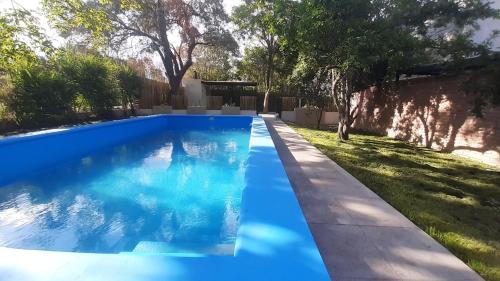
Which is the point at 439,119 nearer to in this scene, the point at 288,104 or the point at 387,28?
the point at 387,28

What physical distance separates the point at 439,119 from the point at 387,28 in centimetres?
333

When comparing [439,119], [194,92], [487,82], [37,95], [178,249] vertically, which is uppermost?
[194,92]

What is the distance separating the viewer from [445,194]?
4000 millimetres

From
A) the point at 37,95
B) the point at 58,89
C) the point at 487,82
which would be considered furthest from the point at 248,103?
the point at 487,82

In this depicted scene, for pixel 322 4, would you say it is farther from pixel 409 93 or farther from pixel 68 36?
pixel 68 36

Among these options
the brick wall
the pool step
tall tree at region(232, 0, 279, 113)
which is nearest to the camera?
the pool step

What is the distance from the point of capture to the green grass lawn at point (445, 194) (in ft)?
Answer: 8.19

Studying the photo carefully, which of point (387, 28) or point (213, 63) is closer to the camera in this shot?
point (387, 28)

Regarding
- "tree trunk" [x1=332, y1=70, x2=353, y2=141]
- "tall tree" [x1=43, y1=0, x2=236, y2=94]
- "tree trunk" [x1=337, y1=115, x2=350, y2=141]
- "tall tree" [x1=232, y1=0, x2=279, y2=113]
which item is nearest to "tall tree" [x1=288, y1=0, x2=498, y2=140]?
"tree trunk" [x1=332, y1=70, x2=353, y2=141]

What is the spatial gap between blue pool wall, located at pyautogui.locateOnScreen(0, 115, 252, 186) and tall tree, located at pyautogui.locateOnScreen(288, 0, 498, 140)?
20.8ft

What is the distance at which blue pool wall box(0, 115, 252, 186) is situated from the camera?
5.09 m

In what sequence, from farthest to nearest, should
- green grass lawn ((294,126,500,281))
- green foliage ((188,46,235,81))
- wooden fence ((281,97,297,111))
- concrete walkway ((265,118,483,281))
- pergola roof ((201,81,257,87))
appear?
1. green foliage ((188,46,235,81))
2. pergola roof ((201,81,257,87))
3. wooden fence ((281,97,297,111))
4. green grass lawn ((294,126,500,281))
5. concrete walkway ((265,118,483,281))

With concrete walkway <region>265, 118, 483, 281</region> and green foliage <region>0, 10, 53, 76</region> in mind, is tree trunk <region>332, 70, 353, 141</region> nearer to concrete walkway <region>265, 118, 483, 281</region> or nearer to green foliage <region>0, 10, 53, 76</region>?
concrete walkway <region>265, 118, 483, 281</region>

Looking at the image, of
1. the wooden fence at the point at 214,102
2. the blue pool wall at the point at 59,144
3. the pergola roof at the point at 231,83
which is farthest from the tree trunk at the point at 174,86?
the blue pool wall at the point at 59,144
